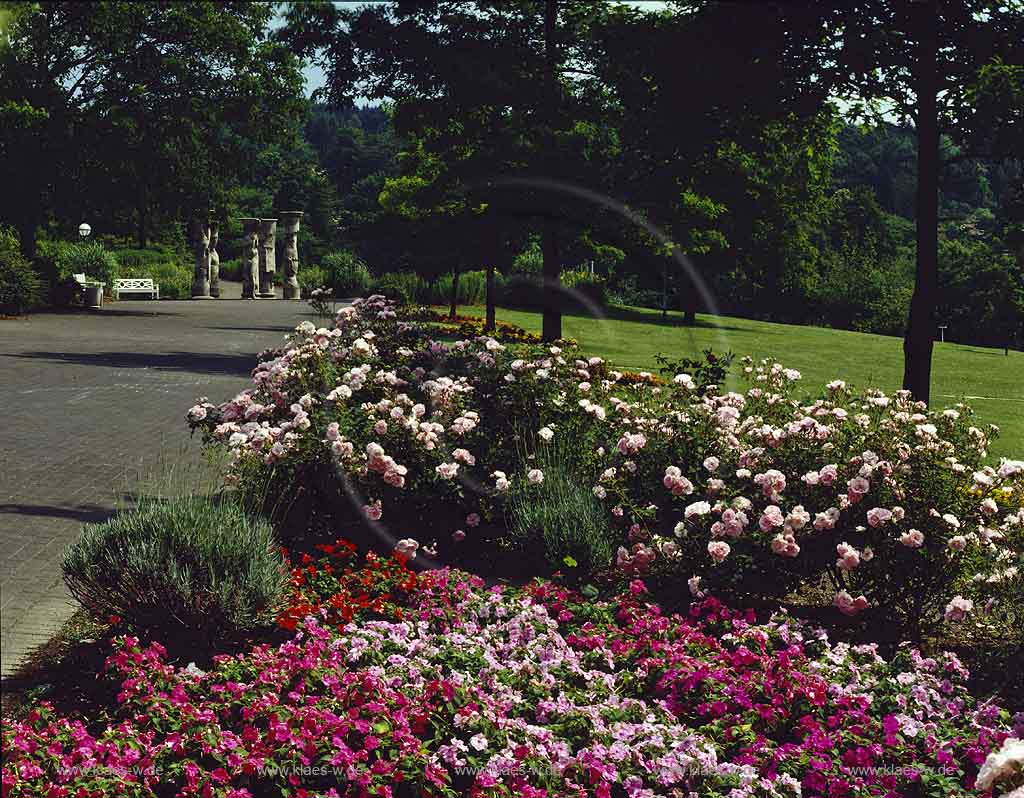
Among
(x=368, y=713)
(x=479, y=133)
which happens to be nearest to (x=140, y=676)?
(x=368, y=713)

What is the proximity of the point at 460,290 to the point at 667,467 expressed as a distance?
33.1 meters

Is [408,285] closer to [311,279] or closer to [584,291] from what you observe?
[311,279]

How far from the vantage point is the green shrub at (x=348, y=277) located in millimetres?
38000

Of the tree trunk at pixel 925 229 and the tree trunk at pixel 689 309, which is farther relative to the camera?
the tree trunk at pixel 689 309

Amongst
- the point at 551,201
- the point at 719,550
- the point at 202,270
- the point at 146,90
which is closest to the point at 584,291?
the point at 202,270

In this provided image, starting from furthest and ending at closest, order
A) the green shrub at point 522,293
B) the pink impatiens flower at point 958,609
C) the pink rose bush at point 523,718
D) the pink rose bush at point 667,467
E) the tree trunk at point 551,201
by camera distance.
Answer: the green shrub at point 522,293, the tree trunk at point 551,201, the pink rose bush at point 667,467, the pink impatiens flower at point 958,609, the pink rose bush at point 523,718

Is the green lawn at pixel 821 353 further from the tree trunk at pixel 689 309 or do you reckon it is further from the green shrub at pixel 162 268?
the green shrub at pixel 162 268

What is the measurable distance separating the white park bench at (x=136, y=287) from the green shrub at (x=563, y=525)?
32848 millimetres

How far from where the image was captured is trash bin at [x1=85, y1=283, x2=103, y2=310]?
105ft

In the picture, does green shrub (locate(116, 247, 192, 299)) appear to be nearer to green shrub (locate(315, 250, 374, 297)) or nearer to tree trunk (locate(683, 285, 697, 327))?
green shrub (locate(315, 250, 374, 297))

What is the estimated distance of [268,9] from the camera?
1908mm

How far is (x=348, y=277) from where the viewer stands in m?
38.2

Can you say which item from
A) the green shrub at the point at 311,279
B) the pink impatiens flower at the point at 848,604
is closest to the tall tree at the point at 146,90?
the pink impatiens flower at the point at 848,604

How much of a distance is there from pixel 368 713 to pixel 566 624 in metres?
1.62
